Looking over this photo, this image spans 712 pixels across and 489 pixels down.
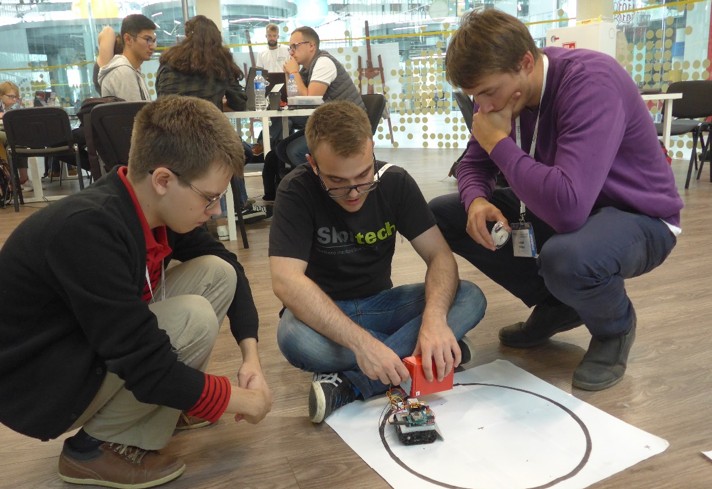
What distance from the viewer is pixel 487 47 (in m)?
1.36

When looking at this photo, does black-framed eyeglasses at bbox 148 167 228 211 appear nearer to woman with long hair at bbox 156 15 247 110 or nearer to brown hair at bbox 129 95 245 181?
brown hair at bbox 129 95 245 181

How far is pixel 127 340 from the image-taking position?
101 centimetres

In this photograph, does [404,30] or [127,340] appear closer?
[127,340]

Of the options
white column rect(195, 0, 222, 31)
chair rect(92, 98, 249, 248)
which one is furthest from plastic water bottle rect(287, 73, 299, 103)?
white column rect(195, 0, 222, 31)

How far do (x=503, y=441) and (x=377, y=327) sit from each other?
0.47m

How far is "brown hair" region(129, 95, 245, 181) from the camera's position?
3.60 feet

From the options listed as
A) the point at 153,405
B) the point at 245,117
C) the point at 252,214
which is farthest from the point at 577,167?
the point at 252,214

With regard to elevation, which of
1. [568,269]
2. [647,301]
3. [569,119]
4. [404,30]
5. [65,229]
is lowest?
[647,301]

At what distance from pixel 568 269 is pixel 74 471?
1.12 meters

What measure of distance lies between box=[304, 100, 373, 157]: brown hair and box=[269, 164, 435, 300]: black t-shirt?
0.46 ft

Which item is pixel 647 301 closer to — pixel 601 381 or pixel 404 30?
pixel 601 381

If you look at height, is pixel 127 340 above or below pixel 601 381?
above

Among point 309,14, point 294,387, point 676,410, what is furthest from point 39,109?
point 309,14

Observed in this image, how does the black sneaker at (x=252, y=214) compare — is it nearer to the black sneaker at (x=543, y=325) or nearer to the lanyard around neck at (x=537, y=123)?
the black sneaker at (x=543, y=325)
